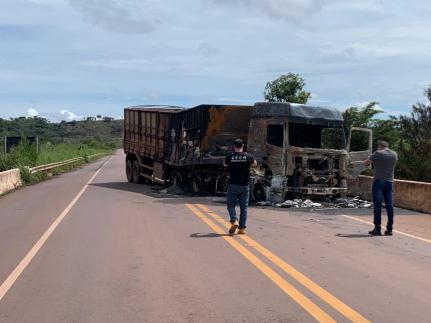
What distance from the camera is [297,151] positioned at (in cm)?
1530

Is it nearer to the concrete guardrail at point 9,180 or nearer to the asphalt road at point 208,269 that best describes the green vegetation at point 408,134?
the asphalt road at point 208,269

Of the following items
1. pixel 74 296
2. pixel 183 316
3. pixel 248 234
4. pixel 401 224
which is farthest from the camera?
pixel 401 224

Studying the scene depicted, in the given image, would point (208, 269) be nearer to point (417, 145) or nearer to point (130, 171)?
point (417, 145)

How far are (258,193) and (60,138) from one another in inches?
4373

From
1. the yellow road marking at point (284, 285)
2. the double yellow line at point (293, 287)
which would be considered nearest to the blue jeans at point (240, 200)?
the double yellow line at point (293, 287)

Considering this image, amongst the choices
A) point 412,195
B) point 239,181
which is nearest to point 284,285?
point 239,181

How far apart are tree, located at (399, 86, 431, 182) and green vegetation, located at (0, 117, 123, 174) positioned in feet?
54.9

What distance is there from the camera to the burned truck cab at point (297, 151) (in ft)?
50.8

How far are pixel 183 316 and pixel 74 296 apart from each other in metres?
1.39

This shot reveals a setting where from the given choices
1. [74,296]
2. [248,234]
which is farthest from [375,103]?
[74,296]

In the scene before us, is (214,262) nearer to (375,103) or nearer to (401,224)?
(401,224)

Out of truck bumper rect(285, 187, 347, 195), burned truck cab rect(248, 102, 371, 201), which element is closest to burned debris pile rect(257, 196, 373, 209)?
burned truck cab rect(248, 102, 371, 201)

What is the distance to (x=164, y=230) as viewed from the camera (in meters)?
11.1

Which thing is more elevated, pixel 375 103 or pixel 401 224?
pixel 375 103
